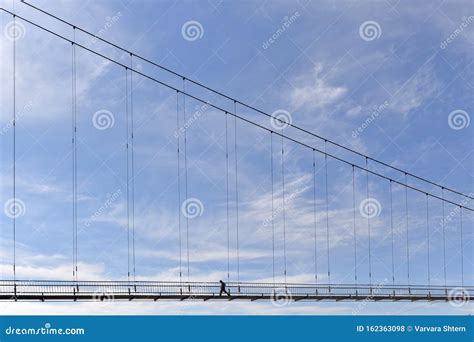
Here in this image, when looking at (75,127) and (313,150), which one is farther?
(313,150)

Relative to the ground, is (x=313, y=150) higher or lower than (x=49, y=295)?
higher

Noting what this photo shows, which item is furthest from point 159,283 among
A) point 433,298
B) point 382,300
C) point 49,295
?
point 433,298

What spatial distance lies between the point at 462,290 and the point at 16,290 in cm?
4690

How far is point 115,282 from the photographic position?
5162cm

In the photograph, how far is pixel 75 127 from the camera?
58.9 meters

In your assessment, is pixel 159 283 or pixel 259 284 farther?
pixel 259 284

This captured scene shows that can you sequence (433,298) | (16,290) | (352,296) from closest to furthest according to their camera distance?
(16,290) → (352,296) → (433,298)

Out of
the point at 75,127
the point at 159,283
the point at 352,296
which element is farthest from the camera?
the point at 352,296

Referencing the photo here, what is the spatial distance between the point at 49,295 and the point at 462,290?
4451 cm

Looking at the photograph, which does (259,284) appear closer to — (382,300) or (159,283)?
(159,283)

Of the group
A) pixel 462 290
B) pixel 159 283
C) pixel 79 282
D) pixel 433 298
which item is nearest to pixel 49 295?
pixel 79 282

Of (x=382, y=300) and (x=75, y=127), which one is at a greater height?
(x=75, y=127)

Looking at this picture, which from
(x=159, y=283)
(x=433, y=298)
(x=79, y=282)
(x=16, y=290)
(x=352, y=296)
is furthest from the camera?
(x=433, y=298)

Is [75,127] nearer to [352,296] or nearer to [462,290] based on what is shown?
[352,296]
